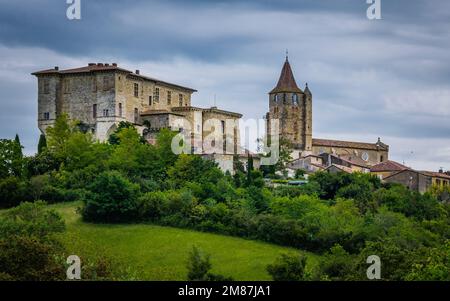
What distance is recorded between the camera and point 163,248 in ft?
176

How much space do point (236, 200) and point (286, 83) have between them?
39.6 metres

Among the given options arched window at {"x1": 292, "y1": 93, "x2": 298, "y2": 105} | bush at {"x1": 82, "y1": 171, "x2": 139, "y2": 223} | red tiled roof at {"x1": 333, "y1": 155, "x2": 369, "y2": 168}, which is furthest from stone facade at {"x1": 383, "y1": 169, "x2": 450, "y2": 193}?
bush at {"x1": 82, "y1": 171, "x2": 139, "y2": 223}

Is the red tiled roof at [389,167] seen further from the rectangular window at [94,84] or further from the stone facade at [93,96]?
the rectangular window at [94,84]

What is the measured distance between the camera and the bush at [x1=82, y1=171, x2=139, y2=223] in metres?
58.5

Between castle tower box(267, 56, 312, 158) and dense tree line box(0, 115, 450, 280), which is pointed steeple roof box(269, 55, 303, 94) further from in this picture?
dense tree line box(0, 115, 450, 280)

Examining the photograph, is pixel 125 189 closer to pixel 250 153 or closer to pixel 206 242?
pixel 206 242

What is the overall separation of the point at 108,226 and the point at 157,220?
2.58m

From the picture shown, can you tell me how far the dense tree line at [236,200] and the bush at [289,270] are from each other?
0.05 meters

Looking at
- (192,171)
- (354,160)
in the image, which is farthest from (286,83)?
(192,171)

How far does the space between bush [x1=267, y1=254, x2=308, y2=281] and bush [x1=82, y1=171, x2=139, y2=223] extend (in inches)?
569

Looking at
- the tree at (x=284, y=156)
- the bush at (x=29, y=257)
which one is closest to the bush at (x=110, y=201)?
the bush at (x=29, y=257)

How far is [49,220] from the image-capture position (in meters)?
53.6

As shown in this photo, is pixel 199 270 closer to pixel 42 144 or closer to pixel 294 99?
pixel 42 144

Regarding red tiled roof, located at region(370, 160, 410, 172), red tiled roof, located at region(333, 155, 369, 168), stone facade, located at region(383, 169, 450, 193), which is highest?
red tiled roof, located at region(333, 155, 369, 168)
